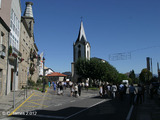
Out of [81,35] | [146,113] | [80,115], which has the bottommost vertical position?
[146,113]

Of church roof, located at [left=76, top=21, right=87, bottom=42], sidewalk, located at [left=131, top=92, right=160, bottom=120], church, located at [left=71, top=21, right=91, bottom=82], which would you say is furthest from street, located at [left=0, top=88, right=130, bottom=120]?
church roof, located at [left=76, top=21, right=87, bottom=42]

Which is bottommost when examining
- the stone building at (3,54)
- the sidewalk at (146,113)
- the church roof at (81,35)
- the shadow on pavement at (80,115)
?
the sidewalk at (146,113)

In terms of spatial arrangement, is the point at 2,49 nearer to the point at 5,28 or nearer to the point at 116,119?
the point at 5,28

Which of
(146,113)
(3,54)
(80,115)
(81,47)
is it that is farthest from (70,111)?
A: (81,47)

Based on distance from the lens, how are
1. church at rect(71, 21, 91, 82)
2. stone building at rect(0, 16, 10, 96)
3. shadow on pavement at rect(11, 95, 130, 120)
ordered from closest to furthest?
1. shadow on pavement at rect(11, 95, 130, 120)
2. stone building at rect(0, 16, 10, 96)
3. church at rect(71, 21, 91, 82)

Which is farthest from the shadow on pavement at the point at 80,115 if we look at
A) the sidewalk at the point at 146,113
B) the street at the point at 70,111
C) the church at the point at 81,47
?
the church at the point at 81,47

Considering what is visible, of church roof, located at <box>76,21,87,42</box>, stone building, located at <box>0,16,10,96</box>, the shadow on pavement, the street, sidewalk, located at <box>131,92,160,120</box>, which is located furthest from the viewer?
church roof, located at <box>76,21,87,42</box>

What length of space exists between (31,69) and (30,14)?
35.0ft

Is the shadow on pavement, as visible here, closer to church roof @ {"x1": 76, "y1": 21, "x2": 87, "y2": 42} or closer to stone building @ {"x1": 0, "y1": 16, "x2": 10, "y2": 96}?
stone building @ {"x1": 0, "y1": 16, "x2": 10, "y2": 96}

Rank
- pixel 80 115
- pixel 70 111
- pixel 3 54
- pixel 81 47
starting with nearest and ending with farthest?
pixel 80 115
pixel 70 111
pixel 3 54
pixel 81 47

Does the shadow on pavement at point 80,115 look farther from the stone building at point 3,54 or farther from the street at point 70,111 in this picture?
the stone building at point 3,54

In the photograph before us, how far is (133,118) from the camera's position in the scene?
849cm

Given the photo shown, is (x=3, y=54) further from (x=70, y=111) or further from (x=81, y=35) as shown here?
(x=81, y=35)

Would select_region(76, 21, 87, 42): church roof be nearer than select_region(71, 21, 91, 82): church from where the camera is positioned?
No
